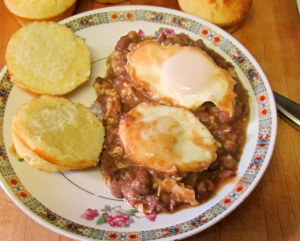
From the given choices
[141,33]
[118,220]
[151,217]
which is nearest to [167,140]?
[151,217]

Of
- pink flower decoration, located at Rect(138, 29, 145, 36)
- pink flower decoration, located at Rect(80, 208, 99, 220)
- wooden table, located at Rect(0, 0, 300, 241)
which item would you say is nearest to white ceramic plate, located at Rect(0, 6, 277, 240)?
pink flower decoration, located at Rect(80, 208, 99, 220)

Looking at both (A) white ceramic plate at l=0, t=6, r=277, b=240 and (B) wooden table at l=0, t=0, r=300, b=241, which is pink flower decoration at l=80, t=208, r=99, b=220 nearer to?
(A) white ceramic plate at l=0, t=6, r=277, b=240

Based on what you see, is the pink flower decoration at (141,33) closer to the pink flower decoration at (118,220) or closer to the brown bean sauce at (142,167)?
the brown bean sauce at (142,167)

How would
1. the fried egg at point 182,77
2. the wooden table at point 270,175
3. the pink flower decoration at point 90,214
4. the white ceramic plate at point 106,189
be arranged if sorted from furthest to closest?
the fried egg at point 182,77
the wooden table at point 270,175
the pink flower decoration at point 90,214
the white ceramic plate at point 106,189

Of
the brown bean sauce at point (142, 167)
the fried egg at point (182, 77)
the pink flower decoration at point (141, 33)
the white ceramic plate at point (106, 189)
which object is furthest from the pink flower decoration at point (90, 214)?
the pink flower decoration at point (141, 33)

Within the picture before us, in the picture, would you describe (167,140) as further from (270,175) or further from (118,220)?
(270,175)
